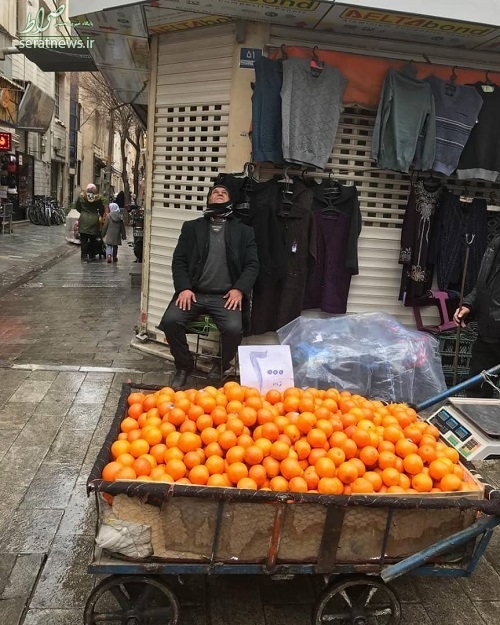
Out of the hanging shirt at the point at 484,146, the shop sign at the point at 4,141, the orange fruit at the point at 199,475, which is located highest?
the shop sign at the point at 4,141

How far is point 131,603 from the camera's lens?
2.34 m

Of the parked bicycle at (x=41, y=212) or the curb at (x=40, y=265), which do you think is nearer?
the curb at (x=40, y=265)

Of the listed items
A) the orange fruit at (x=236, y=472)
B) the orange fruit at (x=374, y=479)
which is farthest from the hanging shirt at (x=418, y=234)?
the orange fruit at (x=236, y=472)

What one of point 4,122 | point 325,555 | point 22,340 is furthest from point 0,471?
point 4,122

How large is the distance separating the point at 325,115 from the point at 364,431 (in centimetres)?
345

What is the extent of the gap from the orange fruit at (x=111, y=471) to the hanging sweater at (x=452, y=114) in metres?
4.29

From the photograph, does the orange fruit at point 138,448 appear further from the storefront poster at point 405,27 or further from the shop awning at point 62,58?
the shop awning at point 62,58

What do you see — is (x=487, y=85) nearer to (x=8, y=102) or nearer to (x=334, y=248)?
(x=334, y=248)

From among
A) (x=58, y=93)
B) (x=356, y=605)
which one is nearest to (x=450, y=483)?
(x=356, y=605)

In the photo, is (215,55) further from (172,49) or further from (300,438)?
(300,438)

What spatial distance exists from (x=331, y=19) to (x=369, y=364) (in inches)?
121

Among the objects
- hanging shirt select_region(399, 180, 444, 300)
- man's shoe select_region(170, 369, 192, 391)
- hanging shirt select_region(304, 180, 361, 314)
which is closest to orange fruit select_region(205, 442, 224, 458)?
man's shoe select_region(170, 369, 192, 391)

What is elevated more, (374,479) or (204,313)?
(204,313)

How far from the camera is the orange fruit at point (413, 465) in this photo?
2502 mm
